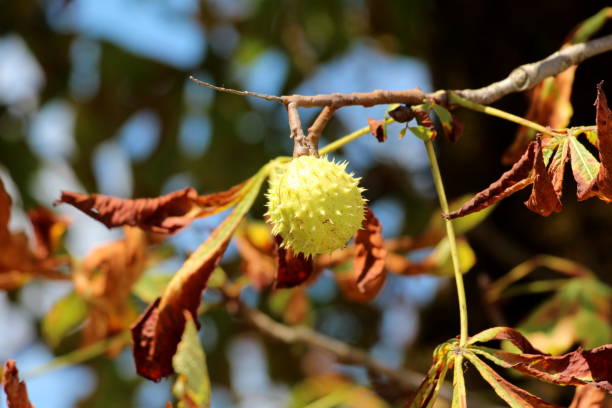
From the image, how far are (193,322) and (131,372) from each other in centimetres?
225

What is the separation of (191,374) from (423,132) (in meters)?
0.53

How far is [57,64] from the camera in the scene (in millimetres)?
3365

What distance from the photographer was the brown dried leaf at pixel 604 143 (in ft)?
3.27

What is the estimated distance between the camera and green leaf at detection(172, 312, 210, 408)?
1159 millimetres

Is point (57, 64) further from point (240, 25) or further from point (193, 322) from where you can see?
point (193, 322)

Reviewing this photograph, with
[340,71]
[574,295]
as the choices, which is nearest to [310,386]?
[574,295]

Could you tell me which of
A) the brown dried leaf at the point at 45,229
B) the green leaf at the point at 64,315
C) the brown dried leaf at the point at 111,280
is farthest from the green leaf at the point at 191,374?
the green leaf at the point at 64,315

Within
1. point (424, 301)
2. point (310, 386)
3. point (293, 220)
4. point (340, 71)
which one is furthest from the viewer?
point (340, 71)

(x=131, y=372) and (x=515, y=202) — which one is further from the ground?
(x=515, y=202)

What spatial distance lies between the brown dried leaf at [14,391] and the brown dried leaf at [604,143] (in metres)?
0.94

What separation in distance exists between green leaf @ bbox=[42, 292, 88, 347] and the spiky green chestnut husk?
120 centimetres

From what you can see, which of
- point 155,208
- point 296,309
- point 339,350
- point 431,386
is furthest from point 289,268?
point 296,309

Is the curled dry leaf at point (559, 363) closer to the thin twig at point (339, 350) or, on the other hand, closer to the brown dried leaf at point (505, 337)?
the brown dried leaf at point (505, 337)

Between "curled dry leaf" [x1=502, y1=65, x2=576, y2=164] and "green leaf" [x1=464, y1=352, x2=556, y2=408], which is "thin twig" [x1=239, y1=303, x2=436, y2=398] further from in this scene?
"green leaf" [x1=464, y1=352, x2=556, y2=408]
